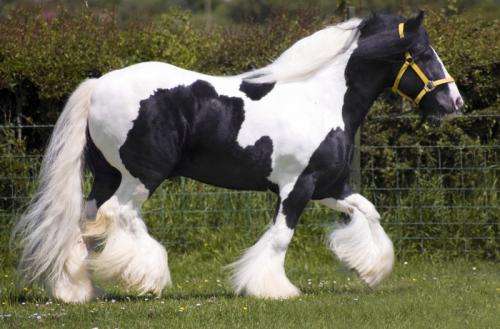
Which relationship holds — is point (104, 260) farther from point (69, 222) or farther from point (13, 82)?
point (13, 82)

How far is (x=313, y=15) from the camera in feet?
34.7

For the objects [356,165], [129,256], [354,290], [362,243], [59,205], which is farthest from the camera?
[356,165]

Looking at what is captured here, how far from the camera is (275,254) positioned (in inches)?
271

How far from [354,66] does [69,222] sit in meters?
2.23

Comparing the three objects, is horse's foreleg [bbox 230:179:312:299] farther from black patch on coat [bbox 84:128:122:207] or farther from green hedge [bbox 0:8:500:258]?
green hedge [bbox 0:8:500:258]

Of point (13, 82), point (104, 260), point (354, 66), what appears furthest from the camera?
point (13, 82)

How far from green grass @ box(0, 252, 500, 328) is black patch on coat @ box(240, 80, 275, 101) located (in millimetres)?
1348

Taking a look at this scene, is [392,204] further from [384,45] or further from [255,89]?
[255,89]

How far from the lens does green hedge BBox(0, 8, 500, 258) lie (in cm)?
955

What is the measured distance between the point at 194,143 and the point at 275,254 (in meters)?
0.91

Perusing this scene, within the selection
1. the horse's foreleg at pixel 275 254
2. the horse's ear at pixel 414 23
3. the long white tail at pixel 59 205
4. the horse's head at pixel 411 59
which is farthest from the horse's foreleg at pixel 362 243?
the long white tail at pixel 59 205

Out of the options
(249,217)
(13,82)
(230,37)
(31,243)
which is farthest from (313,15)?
(31,243)

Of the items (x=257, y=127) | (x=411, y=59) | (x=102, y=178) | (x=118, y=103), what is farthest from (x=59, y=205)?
(x=411, y=59)

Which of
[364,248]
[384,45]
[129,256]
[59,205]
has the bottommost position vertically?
[364,248]
